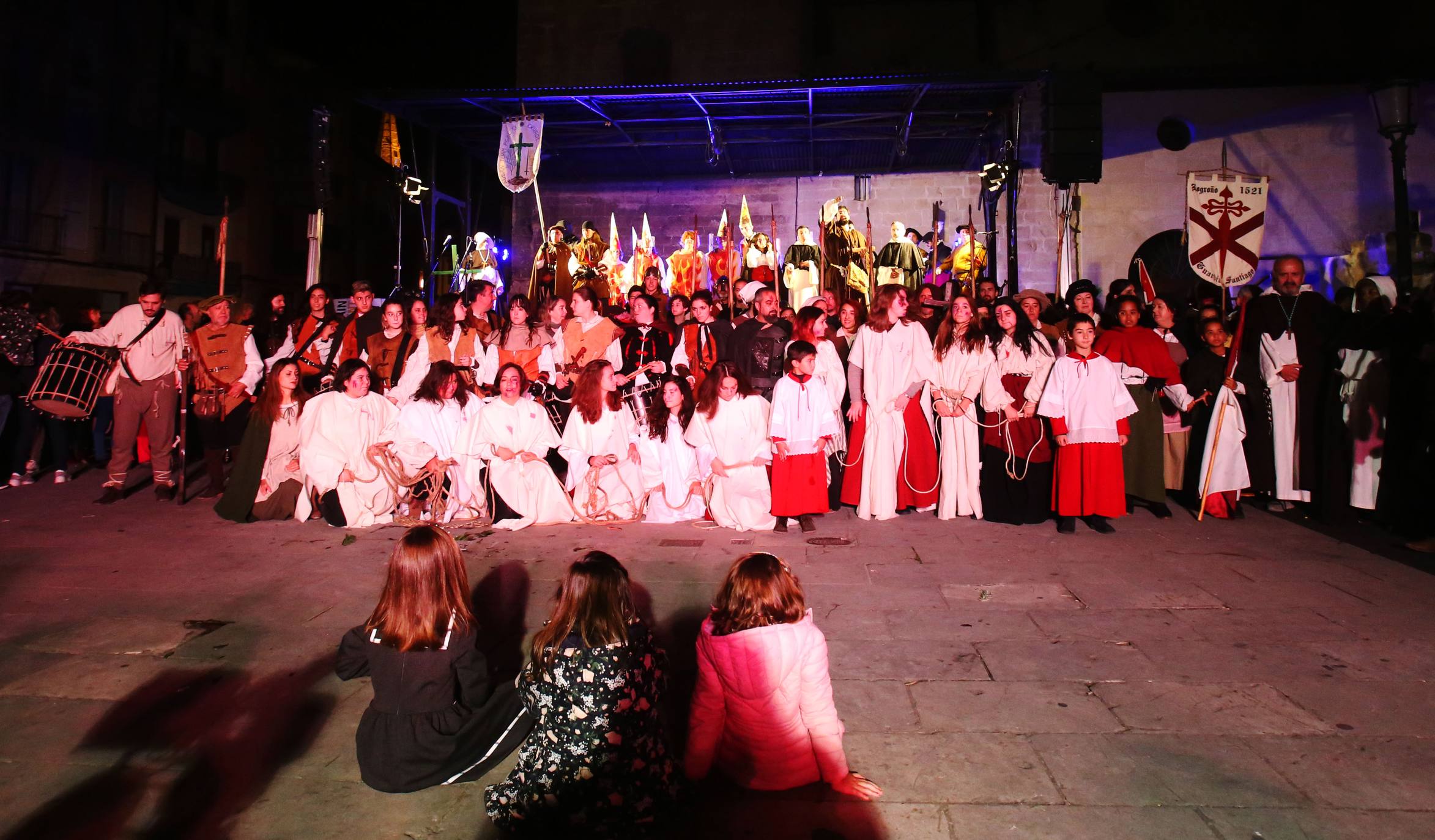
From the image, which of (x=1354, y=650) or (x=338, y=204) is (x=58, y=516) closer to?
(x=1354, y=650)

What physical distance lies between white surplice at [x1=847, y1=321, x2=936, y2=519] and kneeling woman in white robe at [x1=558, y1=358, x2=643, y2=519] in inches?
74.8

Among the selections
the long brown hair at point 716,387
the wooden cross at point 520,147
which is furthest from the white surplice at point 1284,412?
the wooden cross at point 520,147

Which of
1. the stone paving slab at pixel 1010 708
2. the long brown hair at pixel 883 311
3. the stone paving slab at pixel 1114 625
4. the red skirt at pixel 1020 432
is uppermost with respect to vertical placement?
the long brown hair at pixel 883 311

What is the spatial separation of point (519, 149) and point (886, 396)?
6855 mm

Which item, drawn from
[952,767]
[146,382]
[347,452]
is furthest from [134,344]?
[952,767]

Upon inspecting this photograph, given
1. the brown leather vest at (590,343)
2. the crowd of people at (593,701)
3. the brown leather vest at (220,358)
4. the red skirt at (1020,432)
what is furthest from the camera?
the brown leather vest at (590,343)

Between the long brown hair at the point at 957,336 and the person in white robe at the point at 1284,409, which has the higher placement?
the long brown hair at the point at 957,336

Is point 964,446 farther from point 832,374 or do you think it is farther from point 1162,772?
point 1162,772

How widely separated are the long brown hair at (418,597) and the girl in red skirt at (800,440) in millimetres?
4101

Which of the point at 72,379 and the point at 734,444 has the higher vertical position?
the point at 72,379

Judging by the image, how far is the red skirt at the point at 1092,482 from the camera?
21.3ft

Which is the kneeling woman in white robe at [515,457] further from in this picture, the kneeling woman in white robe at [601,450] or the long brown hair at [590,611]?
the long brown hair at [590,611]

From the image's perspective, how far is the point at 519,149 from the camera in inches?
451

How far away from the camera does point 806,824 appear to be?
8.32 ft
